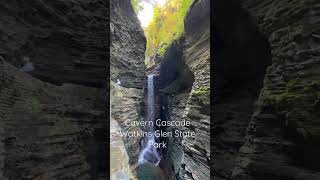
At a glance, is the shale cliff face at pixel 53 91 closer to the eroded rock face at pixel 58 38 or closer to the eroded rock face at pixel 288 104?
the eroded rock face at pixel 58 38

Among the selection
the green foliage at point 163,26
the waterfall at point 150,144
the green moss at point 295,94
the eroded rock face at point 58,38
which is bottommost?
the waterfall at point 150,144

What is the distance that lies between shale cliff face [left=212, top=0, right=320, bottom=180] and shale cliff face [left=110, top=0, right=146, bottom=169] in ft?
26.5

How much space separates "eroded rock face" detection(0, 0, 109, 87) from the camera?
5.00 meters

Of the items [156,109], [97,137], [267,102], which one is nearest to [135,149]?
[156,109]

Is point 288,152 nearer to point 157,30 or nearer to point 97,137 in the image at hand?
point 97,137

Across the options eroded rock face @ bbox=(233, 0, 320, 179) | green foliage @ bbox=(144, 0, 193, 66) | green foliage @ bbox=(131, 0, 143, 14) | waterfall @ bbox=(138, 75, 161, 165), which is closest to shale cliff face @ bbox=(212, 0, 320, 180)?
eroded rock face @ bbox=(233, 0, 320, 179)

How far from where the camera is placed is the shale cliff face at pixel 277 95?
3750 mm

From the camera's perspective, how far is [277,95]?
4.32m

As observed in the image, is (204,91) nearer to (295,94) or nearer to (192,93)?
(192,93)

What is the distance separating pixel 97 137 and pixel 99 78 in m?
1.62

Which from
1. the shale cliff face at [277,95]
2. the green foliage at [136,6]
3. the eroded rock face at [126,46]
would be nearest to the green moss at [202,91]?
the shale cliff face at [277,95]

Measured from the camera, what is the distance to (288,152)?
13.3 feet

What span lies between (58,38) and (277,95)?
5.05 meters

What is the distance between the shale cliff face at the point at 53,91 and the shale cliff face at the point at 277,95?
3669 millimetres
